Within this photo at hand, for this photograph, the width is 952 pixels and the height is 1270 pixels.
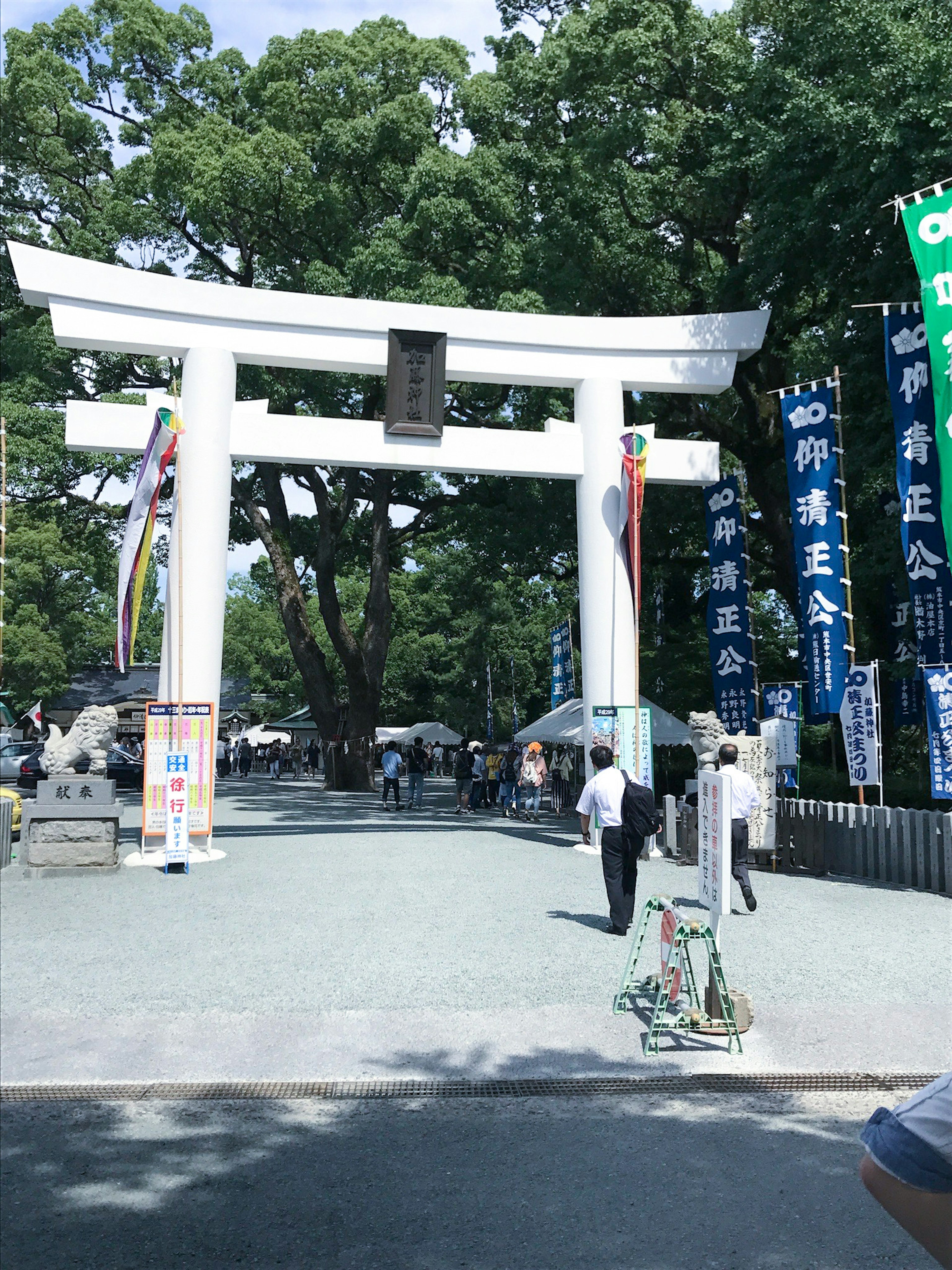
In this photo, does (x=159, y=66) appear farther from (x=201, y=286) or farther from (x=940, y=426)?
(x=940, y=426)

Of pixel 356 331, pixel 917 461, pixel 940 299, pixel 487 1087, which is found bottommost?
pixel 487 1087

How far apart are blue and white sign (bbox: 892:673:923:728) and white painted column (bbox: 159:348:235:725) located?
10.2 m

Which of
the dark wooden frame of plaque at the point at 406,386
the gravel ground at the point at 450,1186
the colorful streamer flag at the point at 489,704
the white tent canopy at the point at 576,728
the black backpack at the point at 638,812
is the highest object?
the dark wooden frame of plaque at the point at 406,386

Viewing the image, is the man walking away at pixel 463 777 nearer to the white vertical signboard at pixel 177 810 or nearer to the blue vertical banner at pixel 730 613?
the blue vertical banner at pixel 730 613

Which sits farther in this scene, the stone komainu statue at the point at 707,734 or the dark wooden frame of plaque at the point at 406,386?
the dark wooden frame of plaque at the point at 406,386

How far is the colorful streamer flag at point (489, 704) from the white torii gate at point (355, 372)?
19117 millimetres

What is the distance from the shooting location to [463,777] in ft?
70.8

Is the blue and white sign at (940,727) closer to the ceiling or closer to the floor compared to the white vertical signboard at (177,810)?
closer to the ceiling

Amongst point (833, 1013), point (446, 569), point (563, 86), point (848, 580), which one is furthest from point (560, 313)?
point (446, 569)

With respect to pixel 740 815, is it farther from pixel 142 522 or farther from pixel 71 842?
pixel 142 522

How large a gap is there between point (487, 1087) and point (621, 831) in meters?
3.56

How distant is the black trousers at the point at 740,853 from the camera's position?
982cm


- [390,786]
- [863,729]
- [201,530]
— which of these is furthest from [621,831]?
[390,786]

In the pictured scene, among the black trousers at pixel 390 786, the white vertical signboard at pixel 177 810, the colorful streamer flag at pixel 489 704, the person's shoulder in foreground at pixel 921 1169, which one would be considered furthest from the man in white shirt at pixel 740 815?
the colorful streamer flag at pixel 489 704
